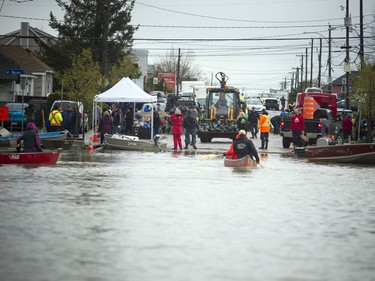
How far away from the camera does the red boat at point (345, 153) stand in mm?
36250

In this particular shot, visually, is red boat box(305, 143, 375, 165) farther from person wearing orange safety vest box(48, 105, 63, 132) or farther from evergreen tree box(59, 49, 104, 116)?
evergreen tree box(59, 49, 104, 116)

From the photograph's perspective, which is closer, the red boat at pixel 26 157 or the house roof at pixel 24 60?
the red boat at pixel 26 157

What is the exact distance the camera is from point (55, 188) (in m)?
23.4

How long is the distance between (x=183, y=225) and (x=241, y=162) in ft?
47.5

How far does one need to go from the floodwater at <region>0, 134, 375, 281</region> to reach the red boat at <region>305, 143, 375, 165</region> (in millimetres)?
6101

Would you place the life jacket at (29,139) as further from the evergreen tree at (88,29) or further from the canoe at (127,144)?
Answer: the evergreen tree at (88,29)

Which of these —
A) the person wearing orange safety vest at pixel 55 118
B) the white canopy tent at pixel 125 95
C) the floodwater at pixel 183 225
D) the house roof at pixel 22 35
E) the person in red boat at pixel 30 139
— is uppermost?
the house roof at pixel 22 35

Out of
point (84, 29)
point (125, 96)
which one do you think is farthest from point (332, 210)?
point (84, 29)

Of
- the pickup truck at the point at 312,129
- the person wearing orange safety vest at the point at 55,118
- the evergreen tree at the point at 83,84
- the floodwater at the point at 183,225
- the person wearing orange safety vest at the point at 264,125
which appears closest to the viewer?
the floodwater at the point at 183,225

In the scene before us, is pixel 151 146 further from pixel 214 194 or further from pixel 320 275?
pixel 320 275

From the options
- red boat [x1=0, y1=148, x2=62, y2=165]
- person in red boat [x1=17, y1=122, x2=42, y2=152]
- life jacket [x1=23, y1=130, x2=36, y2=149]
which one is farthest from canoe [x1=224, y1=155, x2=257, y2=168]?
life jacket [x1=23, y1=130, x2=36, y2=149]

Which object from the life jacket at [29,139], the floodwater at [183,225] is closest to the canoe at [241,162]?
the floodwater at [183,225]

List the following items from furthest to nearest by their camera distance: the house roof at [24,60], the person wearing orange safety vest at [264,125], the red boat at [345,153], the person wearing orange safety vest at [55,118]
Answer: the house roof at [24,60]
the person wearing orange safety vest at [55,118]
the person wearing orange safety vest at [264,125]
the red boat at [345,153]

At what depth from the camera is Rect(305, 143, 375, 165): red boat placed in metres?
36.2
